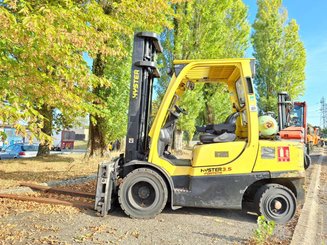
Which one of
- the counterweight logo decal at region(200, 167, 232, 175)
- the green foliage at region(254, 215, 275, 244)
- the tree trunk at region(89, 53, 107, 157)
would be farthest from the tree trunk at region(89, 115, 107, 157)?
the green foliage at region(254, 215, 275, 244)

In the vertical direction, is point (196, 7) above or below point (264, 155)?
above

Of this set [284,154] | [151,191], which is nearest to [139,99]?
[151,191]

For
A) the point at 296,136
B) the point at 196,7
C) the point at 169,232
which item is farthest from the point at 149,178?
the point at 196,7

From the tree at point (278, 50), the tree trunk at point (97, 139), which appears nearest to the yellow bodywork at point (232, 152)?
the tree trunk at point (97, 139)

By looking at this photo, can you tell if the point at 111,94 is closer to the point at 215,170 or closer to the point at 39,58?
the point at 39,58

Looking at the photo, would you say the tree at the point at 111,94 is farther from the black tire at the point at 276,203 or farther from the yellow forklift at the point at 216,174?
the black tire at the point at 276,203

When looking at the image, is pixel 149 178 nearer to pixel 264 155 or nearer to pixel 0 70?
pixel 264 155

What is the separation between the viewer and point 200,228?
191 inches

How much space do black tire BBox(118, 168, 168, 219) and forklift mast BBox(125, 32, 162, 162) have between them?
0.49 meters

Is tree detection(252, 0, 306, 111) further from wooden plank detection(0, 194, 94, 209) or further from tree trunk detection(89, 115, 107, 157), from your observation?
wooden plank detection(0, 194, 94, 209)

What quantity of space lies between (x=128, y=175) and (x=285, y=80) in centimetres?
3258

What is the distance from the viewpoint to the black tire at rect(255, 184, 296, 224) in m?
5.35

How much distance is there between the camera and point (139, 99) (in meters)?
5.92

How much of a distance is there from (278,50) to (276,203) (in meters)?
32.1
